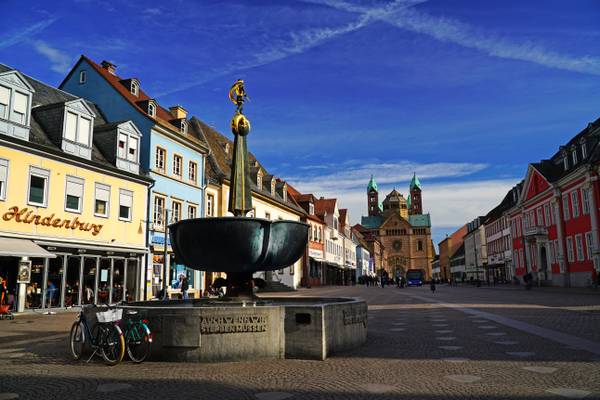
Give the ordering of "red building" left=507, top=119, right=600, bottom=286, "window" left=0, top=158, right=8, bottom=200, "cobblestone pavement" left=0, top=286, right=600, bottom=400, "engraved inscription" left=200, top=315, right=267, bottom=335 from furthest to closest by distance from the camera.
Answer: "red building" left=507, top=119, right=600, bottom=286 → "window" left=0, top=158, right=8, bottom=200 → "engraved inscription" left=200, top=315, right=267, bottom=335 → "cobblestone pavement" left=0, top=286, right=600, bottom=400

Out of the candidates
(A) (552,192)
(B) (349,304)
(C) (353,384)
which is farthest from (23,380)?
(A) (552,192)

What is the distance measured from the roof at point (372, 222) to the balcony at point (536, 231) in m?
106

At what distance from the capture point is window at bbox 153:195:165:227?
2971 centimetres

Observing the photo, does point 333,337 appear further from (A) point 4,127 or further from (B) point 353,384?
(A) point 4,127

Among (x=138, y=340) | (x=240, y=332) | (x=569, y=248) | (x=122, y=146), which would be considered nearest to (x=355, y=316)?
(x=240, y=332)

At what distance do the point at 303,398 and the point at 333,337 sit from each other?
309 centimetres

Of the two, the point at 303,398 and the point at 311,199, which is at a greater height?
the point at 311,199

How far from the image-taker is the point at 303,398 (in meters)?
5.73

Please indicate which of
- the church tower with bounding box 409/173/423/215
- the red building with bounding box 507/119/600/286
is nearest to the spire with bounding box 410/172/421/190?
the church tower with bounding box 409/173/423/215

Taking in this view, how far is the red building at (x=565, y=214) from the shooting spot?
38062mm

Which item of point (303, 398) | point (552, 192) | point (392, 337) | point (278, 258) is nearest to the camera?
point (303, 398)

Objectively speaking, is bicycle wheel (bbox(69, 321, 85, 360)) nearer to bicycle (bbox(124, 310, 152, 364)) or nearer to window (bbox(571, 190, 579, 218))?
bicycle (bbox(124, 310, 152, 364))

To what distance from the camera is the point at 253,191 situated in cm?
4206

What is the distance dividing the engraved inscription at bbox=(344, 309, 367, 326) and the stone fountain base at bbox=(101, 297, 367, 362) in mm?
661
